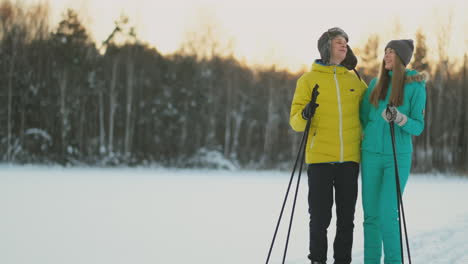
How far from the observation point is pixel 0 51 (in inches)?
944

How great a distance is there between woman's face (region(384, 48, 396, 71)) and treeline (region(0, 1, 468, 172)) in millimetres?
20530

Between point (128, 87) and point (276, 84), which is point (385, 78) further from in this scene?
point (276, 84)

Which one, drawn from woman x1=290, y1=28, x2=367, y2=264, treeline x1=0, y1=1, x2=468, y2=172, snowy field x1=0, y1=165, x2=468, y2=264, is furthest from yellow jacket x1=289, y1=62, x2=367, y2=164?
treeline x1=0, y1=1, x2=468, y2=172

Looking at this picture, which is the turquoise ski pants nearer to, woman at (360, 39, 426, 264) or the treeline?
woman at (360, 39, 426, 264)

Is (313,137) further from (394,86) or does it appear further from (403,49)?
(403,49)

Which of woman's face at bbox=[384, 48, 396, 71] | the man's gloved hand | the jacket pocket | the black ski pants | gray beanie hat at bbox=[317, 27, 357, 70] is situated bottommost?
the black ski pants

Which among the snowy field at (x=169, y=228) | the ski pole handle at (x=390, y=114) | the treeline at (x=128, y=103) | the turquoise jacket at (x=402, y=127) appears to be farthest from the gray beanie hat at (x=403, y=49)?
the treeline at (x=128, y=103)

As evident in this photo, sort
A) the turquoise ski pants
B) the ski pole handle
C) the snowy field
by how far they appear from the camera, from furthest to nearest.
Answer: the snowy field
the turquoise ski pants
the ski pole handle

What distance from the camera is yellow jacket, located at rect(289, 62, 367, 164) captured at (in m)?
3.17

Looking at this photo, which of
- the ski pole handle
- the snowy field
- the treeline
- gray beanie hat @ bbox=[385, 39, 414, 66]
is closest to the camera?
the ski pole handle

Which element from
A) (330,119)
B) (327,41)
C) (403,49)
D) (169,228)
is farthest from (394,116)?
(169,228)

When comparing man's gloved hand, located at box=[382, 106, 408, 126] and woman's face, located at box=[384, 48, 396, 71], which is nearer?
man's gloved hand, located at box=[382, 106, 408, 126]

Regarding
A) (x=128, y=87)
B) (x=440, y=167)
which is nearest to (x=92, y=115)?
(x=128, y=87)

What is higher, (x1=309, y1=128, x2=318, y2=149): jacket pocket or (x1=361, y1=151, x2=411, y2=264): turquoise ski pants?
(x1=309, y1=128, x2=318, y2=149): jacket pocket
